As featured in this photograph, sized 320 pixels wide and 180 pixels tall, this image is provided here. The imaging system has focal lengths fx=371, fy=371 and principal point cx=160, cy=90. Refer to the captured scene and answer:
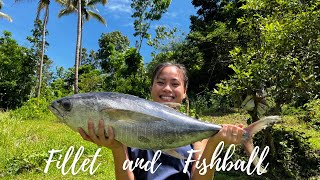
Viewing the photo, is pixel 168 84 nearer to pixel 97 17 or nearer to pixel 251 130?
pixel 251 130

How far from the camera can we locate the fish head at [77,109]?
5.66ft

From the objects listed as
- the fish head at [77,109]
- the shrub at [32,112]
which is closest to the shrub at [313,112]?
the fish head at [77,109]

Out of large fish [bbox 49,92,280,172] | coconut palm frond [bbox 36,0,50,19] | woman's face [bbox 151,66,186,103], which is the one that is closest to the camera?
large fish [bbox 49,92,280,172]

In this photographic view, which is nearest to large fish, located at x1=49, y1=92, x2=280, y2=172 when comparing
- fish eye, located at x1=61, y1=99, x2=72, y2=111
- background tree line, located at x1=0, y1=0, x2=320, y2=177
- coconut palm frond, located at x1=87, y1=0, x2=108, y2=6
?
fish eye, located at x1=61, y1=99, x2=72, y2=111

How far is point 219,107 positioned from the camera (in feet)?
52.4

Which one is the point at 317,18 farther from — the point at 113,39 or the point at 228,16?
the point at 113,39

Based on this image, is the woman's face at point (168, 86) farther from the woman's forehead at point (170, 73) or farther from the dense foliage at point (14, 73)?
the dense foliage at point (14, 73)

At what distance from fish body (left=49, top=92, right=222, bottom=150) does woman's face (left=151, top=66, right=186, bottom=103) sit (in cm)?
49

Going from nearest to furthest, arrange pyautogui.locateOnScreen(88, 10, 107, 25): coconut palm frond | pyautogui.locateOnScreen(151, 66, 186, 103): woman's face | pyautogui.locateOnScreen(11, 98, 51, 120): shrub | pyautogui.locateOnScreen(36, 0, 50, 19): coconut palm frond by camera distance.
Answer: pyautogui.locateOnScreen(151, 66, 186, 103): woman's face, pyautogui.locateOnScreen(11, 98, 51, 120): shrub, pyautogui.locateOnScreen(36, 0, 50, 19): coconut palm frond, pyautogui.locateOnScreen(88, 10, 107, 25): coconut palm frond

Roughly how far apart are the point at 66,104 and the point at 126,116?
0.29 metres

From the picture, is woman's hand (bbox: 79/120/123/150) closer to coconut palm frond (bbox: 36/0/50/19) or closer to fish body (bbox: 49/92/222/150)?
fish body (bbox: 49/92/222/150)

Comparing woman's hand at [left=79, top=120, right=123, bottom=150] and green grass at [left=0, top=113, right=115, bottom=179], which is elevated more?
green grass at [left=0, top=113, right=115, bottom=179]

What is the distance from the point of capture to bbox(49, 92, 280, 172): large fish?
1719 millimetres

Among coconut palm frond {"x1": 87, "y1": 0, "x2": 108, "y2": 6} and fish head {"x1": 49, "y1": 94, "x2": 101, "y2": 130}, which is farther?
coconut palm frond {"x1": 87, "y1": 0, "x2": 108, "y2": 6}
